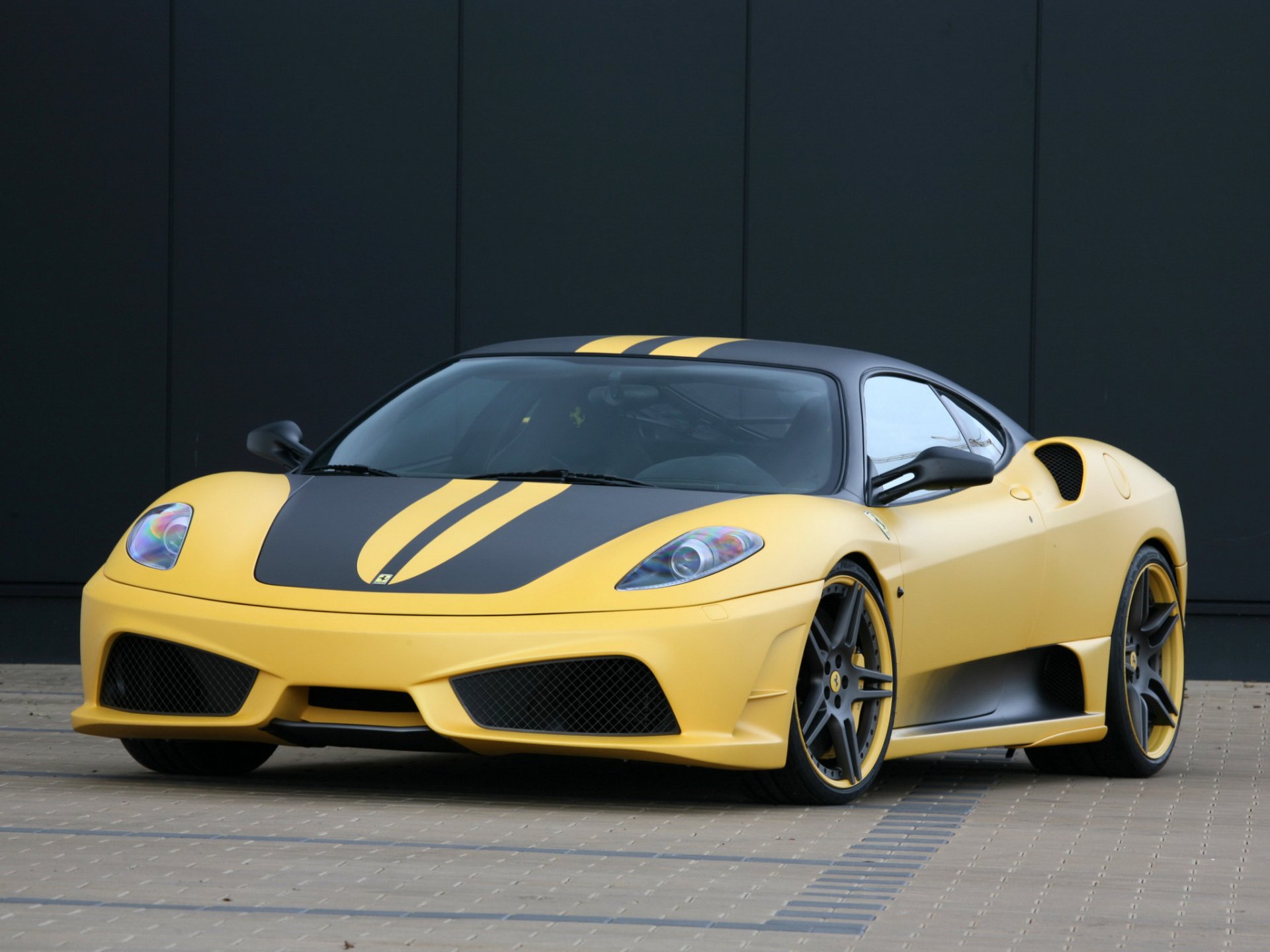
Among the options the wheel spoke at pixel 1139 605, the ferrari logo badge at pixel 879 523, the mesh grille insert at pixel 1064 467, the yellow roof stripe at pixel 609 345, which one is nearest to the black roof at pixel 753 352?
the yellow roof stripe at pixel 609 345

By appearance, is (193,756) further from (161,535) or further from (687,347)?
(687,347)

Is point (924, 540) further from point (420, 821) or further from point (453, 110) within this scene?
point (453, 110)

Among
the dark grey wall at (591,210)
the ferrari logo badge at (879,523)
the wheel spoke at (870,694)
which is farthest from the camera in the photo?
the dark grey wall at (591,210)

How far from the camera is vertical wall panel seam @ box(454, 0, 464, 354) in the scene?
1170cm

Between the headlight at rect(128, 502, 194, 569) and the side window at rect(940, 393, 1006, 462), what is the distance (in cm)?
264

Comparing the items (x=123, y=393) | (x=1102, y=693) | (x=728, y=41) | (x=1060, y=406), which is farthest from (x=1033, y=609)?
(x=123, y=393)

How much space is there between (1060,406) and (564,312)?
9.00 feet

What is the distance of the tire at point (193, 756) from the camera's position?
6160 millimetres

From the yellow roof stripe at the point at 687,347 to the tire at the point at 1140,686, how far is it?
5.47 feet

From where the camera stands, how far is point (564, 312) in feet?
38.3

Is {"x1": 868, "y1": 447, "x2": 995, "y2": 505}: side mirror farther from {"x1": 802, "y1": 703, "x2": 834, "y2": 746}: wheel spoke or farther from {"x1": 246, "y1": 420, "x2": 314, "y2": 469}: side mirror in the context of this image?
{"x1": 246, "y1": 420, "x2": 314, "y2": 469}: side mirror

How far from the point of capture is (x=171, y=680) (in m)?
5.74

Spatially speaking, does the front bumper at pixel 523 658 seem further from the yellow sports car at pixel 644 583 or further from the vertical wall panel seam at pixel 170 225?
the vertical wall panel seam at pixel 170 225

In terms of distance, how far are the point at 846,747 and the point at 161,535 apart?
199cm
